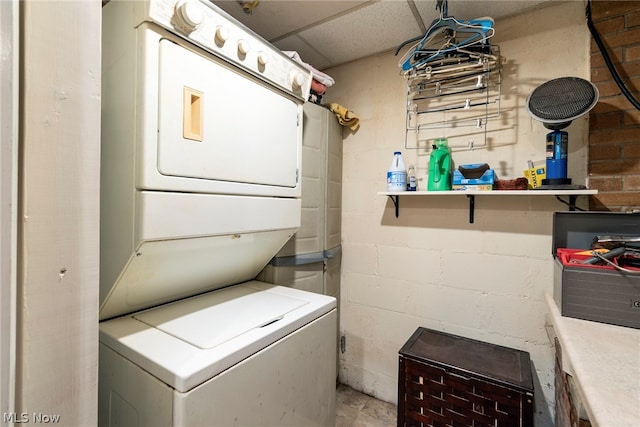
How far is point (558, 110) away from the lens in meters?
1.55

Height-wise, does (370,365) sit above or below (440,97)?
below

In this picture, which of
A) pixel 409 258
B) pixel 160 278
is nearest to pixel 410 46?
pixel 409 258

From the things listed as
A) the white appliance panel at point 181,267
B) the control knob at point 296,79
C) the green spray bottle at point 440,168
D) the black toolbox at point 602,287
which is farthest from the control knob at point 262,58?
the black toolbox at point 602,287

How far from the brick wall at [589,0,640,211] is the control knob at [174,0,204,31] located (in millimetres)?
2076

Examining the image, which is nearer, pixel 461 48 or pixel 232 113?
pixel 232 113

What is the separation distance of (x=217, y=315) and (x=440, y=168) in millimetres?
1673

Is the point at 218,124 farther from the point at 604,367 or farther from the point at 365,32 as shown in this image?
the point at 604,367

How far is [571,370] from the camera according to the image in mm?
945

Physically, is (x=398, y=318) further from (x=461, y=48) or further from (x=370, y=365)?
(x=461, y=48)

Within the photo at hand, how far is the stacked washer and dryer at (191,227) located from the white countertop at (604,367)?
37.5 inches

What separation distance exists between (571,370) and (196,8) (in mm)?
1785

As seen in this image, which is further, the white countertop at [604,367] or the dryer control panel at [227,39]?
the dryer control panel at [227,39]

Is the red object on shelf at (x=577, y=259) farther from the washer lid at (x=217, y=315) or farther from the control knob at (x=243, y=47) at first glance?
the control knob at (x=243, y=47)

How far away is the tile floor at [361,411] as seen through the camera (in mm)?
2121
